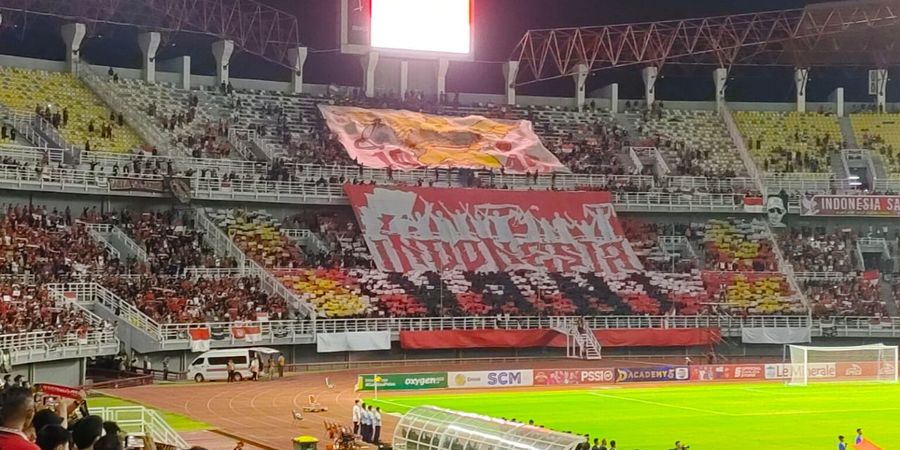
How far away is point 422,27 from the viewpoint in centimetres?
6769

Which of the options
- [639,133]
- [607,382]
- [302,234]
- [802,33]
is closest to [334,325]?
[302,234]

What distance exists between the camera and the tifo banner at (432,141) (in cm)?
7194

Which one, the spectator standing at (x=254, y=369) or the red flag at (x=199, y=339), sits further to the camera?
the red flag at (x=199, y=339)

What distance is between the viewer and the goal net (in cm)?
5725

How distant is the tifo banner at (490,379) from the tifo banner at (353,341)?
815cm

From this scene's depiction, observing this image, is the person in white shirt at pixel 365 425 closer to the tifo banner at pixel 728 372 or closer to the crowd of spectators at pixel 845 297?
the tifo banner at pixel 728 372

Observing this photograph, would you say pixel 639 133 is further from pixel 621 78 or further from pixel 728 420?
pixel 728 420

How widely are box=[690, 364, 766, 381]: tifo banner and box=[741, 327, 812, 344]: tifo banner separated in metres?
8.02

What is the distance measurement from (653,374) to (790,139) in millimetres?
31870

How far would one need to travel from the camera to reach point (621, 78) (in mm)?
88750

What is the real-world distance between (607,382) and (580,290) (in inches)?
477

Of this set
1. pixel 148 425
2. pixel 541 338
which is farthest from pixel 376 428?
pixel 541 338

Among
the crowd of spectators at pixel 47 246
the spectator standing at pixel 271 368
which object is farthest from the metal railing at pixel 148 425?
the crowd of spectators at pixel 47 246

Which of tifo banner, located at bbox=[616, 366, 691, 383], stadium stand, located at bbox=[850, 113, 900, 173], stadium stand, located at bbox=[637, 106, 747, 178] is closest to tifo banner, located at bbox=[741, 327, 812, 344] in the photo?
tifo banner, located at bbox=[616, 366, 691, 383]
